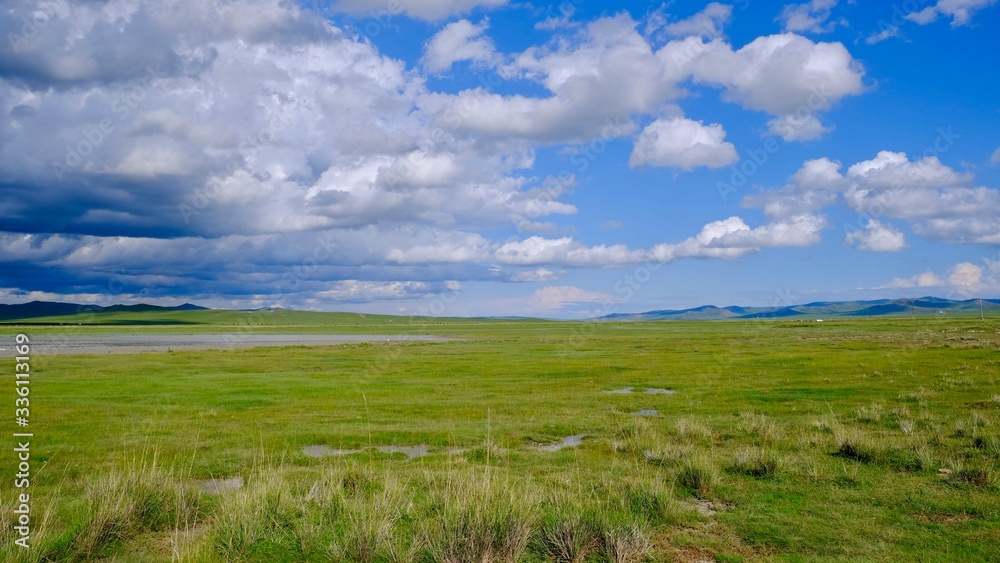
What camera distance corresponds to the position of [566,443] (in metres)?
18.8

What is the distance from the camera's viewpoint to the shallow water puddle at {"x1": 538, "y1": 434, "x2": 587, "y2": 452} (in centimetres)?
1798

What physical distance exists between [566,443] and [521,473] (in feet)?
15.7

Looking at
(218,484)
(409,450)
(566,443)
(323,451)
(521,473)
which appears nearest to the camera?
(218,484)

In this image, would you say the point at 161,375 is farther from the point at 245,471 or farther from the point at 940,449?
the point at 940,449

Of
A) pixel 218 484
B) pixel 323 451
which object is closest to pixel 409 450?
pixel 323 451

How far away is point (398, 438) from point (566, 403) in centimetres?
1038

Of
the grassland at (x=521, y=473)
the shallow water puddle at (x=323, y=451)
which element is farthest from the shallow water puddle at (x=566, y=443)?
the shallow water puddle at (x=323, y=451)

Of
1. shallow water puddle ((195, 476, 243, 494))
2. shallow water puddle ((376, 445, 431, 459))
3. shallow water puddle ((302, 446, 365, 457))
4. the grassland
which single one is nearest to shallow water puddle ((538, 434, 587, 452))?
the grassland

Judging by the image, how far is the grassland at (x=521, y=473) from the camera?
934 cm

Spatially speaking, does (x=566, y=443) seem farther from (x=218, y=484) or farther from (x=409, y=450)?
(x=218, y=484)

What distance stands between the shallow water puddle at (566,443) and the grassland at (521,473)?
1.07 ft

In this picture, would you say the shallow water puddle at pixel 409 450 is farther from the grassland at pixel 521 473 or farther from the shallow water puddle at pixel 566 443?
the shallow water puddle at pixel 566 443

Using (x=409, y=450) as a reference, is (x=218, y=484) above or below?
above

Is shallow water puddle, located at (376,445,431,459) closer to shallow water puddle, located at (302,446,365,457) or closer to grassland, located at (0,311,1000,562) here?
grassland, located at (0,311,1000,562)
